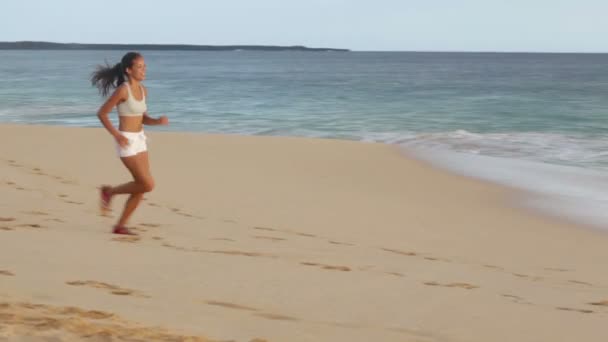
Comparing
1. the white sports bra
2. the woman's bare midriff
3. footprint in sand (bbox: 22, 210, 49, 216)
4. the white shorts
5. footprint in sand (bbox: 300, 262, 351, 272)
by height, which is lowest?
footprint in sand (bbox: 22, 210, 49, 216)

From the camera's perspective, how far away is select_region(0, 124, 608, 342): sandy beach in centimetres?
362

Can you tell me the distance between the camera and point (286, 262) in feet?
17.0

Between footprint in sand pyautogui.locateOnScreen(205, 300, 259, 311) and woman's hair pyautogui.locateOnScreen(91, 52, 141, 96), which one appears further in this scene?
woman's hair pyautogui.locateOnScreen(91, 52, 141, 96)

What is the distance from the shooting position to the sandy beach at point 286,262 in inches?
142

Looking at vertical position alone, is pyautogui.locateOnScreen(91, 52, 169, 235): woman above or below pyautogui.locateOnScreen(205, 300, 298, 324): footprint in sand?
above

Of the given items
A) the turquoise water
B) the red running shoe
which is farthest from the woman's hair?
the turquoise water

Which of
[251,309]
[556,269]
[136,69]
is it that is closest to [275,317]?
[251,309]

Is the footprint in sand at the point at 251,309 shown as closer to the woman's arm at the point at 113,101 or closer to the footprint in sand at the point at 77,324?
the footprint in sand at the point at 77,324

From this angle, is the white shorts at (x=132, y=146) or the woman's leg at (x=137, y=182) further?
the woman's leg at (x=137, y=182)

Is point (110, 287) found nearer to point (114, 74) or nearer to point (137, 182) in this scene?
point (137, 182)

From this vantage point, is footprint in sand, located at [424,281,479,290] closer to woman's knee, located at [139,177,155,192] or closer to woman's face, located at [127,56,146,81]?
woman's knee, located at [139,177,155,192]

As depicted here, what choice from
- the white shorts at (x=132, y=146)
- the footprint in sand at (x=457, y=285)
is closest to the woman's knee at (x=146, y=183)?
the white shorts at (x=132, y=146)

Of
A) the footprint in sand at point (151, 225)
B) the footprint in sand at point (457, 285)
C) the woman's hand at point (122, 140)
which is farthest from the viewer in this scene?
the footprint in sand at point (151, 225)

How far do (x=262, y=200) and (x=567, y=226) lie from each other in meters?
3.63
